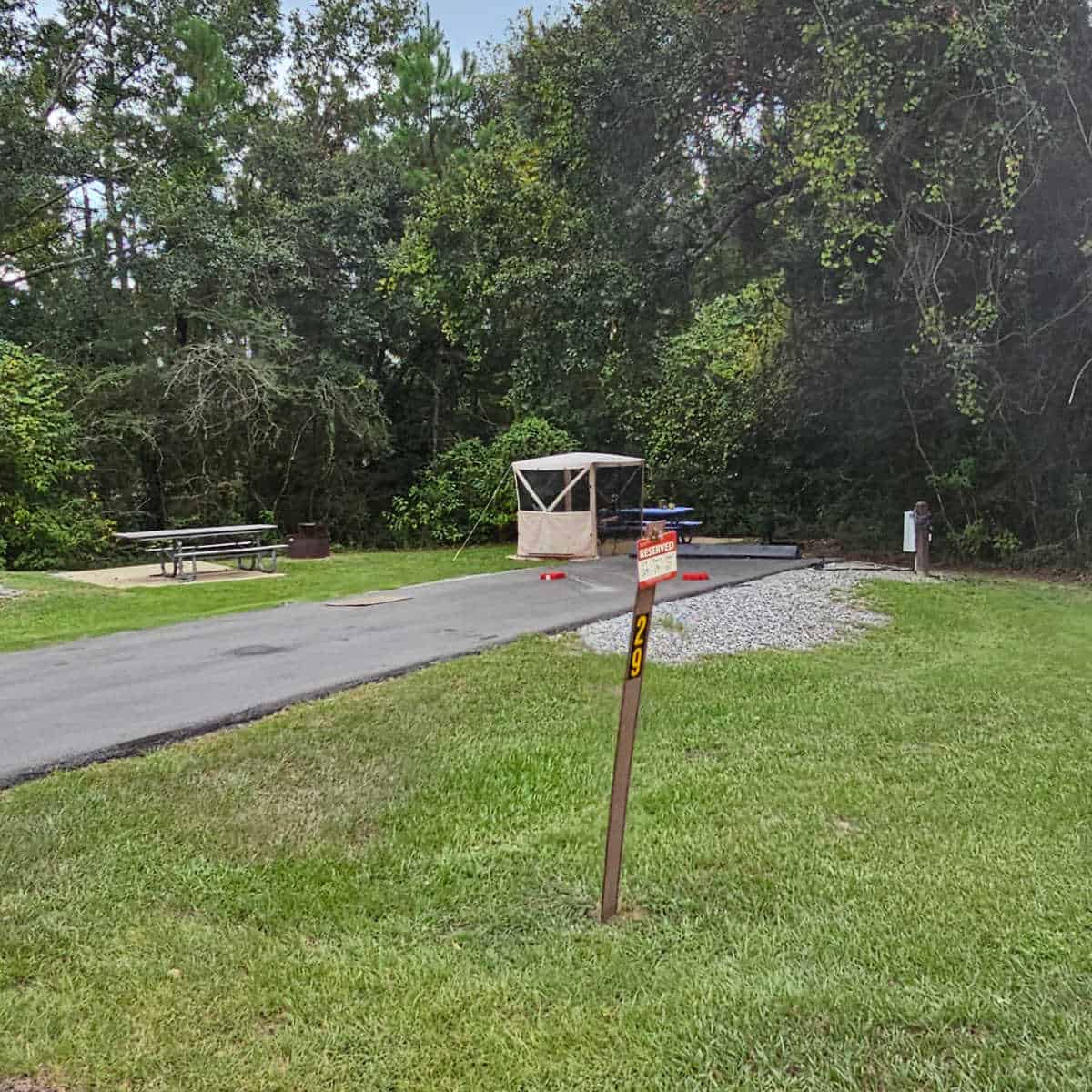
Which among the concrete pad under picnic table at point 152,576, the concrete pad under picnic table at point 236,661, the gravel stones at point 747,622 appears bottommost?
the gravel stones at point 747,622

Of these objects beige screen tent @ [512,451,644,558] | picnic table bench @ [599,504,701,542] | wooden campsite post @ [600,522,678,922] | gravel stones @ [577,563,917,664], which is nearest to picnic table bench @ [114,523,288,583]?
beige screen tent @ [512,451,644,558]

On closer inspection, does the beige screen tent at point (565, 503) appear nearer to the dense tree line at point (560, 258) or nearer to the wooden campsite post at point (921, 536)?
the dense tree line at point (560, 258)

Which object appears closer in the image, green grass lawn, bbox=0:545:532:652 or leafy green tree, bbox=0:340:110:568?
green grass lawn, bbox=0:545:532:652

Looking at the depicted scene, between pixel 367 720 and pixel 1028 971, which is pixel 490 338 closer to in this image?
pixel 367 720

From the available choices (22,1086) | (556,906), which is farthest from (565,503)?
(22,1086)

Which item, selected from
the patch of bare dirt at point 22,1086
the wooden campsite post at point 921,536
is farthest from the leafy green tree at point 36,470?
the patch of bare dirt at point 22,1086

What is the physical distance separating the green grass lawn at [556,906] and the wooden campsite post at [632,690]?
0.38 ft

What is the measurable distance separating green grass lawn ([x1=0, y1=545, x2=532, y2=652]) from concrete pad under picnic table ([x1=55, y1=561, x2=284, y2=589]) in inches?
7.1

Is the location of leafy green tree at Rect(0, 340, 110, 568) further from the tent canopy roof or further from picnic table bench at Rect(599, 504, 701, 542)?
picnic table bench at Rect(599, 504, 701, 542)

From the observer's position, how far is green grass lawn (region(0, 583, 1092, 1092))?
1.84 meters

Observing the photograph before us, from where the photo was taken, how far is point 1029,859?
273cm

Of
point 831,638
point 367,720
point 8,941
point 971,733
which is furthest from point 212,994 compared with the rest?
point 831,638

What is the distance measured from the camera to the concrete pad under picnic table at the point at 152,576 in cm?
1028

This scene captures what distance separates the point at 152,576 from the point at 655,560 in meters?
10.2
